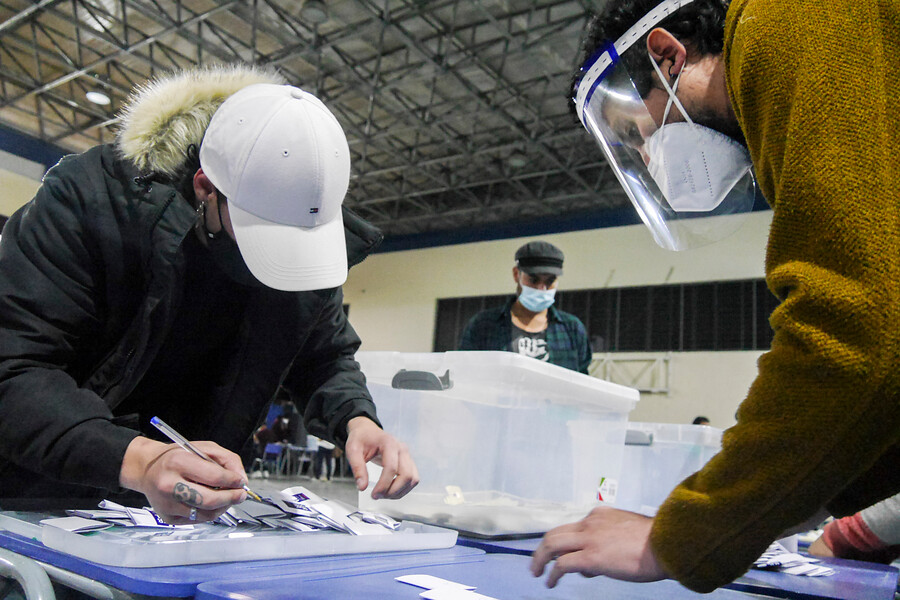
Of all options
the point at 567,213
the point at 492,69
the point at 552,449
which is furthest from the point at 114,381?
the point at 567,213

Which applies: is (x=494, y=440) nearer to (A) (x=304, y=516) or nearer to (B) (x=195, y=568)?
(A) (x=304, y=516)

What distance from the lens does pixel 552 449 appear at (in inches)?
52.4

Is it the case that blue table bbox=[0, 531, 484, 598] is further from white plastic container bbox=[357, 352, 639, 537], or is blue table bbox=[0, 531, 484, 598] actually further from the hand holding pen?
white plastic container bbox=[357, 352, 639, 537]

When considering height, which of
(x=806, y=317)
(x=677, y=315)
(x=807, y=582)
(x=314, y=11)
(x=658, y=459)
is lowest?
(x=807, y=582)

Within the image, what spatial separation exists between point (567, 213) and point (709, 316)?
2.74 m

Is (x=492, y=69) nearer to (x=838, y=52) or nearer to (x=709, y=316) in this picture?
(x=709, y=316)

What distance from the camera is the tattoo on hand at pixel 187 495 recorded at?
723 millimetres

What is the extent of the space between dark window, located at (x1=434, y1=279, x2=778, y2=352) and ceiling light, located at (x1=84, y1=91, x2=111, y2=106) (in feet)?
21.3

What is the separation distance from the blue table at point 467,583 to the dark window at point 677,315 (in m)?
7.51

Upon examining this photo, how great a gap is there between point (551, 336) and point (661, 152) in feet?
6.07

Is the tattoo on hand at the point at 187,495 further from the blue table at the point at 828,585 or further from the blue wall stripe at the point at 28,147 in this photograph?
the blue wall stripe at the point at 28,147

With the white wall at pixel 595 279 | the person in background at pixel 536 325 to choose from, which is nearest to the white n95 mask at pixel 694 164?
the person in background at pixel 536 325

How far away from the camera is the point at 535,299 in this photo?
9.10ft

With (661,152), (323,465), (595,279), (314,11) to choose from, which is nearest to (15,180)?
(314,11)
